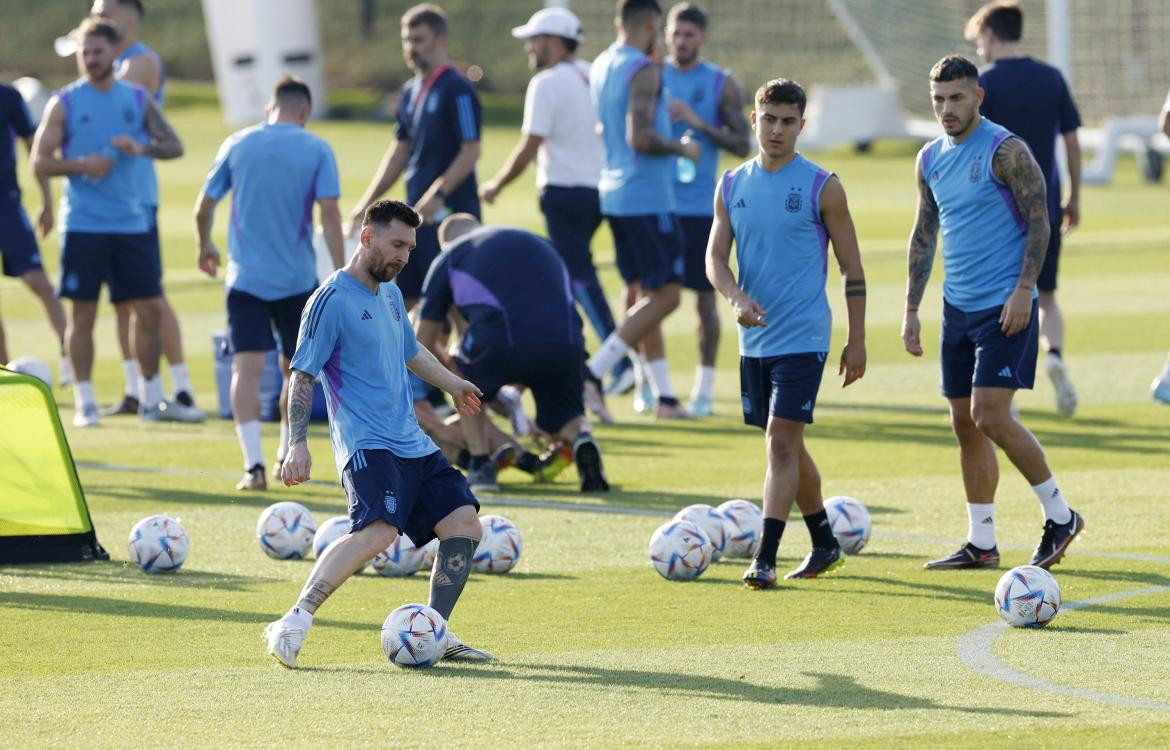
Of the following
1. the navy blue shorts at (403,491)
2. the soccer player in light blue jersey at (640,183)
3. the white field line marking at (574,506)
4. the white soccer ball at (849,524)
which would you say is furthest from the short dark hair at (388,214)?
the soccer player in light blue jersey at (640,183)

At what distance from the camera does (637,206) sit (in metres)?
13.6

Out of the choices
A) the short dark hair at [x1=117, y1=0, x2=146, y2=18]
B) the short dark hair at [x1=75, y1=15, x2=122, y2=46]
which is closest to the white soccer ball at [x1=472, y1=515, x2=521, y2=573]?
the short dark hair at [x1=75, y1=15, x2=122, y2=46]

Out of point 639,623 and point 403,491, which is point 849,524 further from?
point 403,491

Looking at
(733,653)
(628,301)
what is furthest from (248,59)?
(733,653)

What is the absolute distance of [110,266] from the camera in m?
13.6

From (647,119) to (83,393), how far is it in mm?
4393

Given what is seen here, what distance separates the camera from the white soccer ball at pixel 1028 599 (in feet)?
23.9

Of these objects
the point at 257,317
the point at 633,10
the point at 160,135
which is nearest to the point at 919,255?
the point at 257,317

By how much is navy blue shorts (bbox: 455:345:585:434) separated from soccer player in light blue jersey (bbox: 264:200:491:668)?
3.60m

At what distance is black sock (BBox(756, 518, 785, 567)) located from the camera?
26.8 feet

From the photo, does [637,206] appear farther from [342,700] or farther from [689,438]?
[342,700]

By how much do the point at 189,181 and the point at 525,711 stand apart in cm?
3258

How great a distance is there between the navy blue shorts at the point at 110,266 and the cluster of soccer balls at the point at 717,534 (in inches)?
233

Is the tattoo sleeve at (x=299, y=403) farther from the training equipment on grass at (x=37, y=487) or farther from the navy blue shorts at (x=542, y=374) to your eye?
the navy blue shorts at (x=542, y=374)
